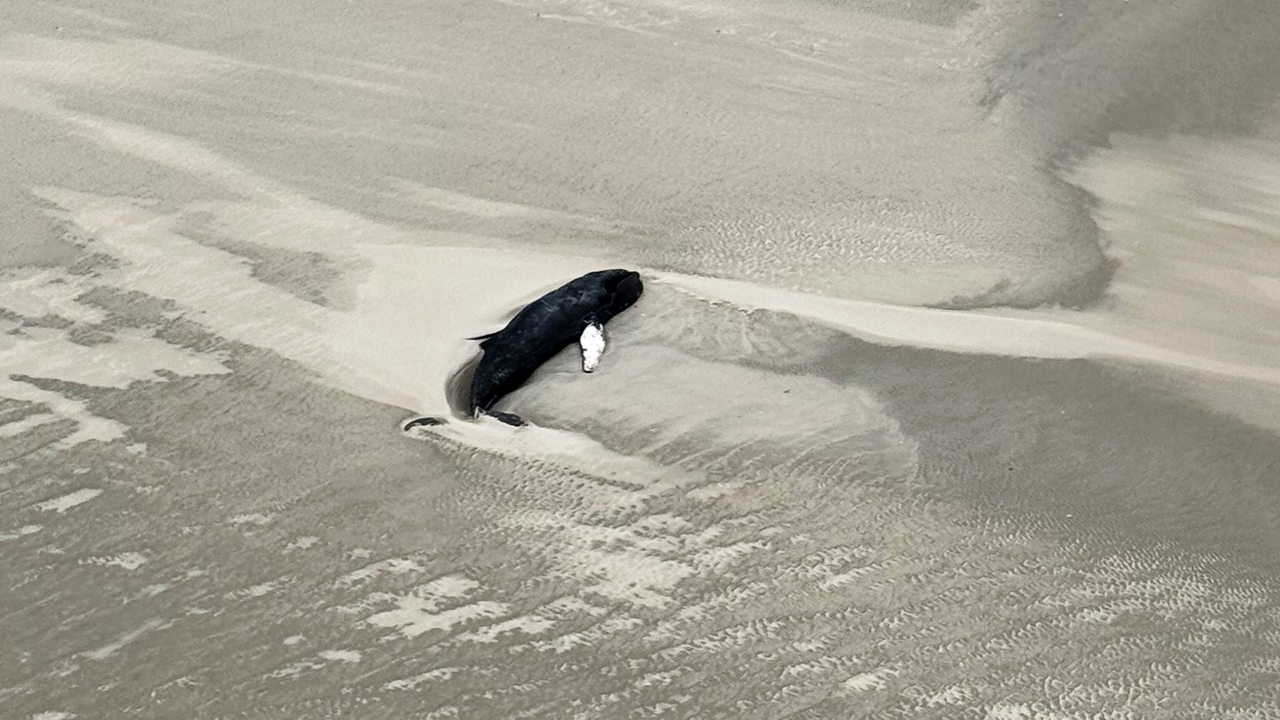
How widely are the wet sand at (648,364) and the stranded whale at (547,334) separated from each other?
0.21ft

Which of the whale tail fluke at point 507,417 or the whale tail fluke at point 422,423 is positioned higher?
the whale tail fluke at point 507,417

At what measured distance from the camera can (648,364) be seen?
366 cm

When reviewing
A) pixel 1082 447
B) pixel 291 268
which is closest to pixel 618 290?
pixel 291 268

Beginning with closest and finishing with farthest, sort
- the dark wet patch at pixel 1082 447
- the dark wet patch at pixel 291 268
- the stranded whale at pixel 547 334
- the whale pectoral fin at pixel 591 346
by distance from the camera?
the dark wet patch at pixel 1082 447 < the stranded whale at pixel 547 334 < the whale pectoral fin at pixel 591 346 < the dark wet patch at pixel 291 268

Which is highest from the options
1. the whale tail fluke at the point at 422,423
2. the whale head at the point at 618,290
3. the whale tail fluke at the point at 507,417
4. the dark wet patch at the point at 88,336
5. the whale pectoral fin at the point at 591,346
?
the whale head at the point at 618,290

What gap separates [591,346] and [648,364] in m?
0.17

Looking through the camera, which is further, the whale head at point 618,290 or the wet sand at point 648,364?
the whale head at point 618,290

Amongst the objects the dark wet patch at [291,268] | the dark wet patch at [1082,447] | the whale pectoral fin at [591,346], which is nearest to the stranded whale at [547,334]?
the whale pectoral fin at [591,346]

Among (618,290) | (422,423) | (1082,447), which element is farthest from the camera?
(618,290)

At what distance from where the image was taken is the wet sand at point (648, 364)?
2869 millimetres

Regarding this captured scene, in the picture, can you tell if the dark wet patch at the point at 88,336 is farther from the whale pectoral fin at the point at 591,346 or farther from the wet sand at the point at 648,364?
the whale pectoral fin at the point at 591,346

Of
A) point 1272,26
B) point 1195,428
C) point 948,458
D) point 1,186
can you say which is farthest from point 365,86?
point 1272,26

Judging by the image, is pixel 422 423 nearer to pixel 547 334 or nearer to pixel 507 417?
pixel 507 417

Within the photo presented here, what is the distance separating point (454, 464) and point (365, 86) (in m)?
2.09
